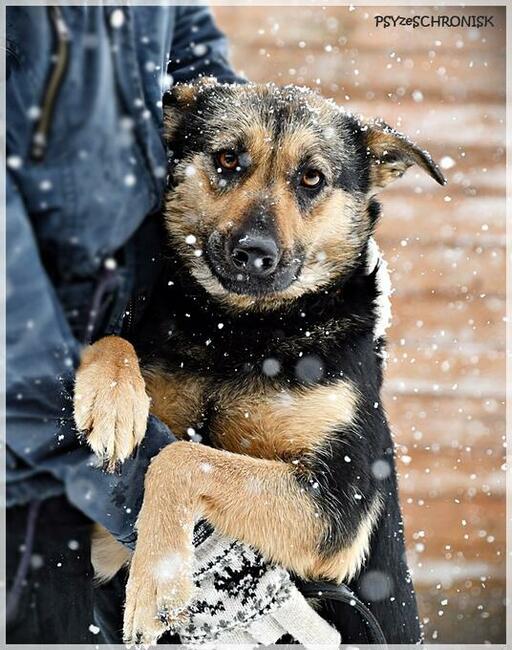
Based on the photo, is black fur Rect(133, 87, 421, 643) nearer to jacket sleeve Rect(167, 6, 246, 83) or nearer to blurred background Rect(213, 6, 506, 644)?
jacket sleeve Rect(167, 6, 246, 83)

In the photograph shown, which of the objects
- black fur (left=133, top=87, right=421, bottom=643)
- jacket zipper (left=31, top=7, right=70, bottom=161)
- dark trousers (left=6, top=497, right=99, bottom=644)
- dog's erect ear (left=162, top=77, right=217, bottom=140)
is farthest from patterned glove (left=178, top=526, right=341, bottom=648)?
dog's erect ear (left=162, top=77, right=217, bottom=140)

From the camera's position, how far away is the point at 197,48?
8.20 ft

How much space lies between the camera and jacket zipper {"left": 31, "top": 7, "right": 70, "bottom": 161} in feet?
4.78

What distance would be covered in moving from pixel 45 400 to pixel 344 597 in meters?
0.86

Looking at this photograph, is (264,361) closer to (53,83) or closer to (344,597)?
(344,597)

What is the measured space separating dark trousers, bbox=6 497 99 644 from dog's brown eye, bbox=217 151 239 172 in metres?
1.02

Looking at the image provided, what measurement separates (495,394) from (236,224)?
8.45ft

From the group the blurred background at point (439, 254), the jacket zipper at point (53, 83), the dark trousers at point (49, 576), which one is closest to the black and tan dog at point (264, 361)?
the dark trousers at point (49, 576)

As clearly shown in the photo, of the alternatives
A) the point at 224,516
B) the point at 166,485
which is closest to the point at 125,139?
the point at 166,485

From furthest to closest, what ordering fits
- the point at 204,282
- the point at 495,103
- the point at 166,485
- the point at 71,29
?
the point at 495,103
the point at 204,282
the point at 166,485
the point at 71,29

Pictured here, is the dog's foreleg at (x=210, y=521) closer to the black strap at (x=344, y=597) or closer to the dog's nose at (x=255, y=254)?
the black strap at (x=344, y=597)

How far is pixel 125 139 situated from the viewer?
1.58 metres

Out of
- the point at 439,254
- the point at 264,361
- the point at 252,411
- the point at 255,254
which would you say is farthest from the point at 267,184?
the point at 439,254

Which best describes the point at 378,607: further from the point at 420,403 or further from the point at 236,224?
the point at 420,403
